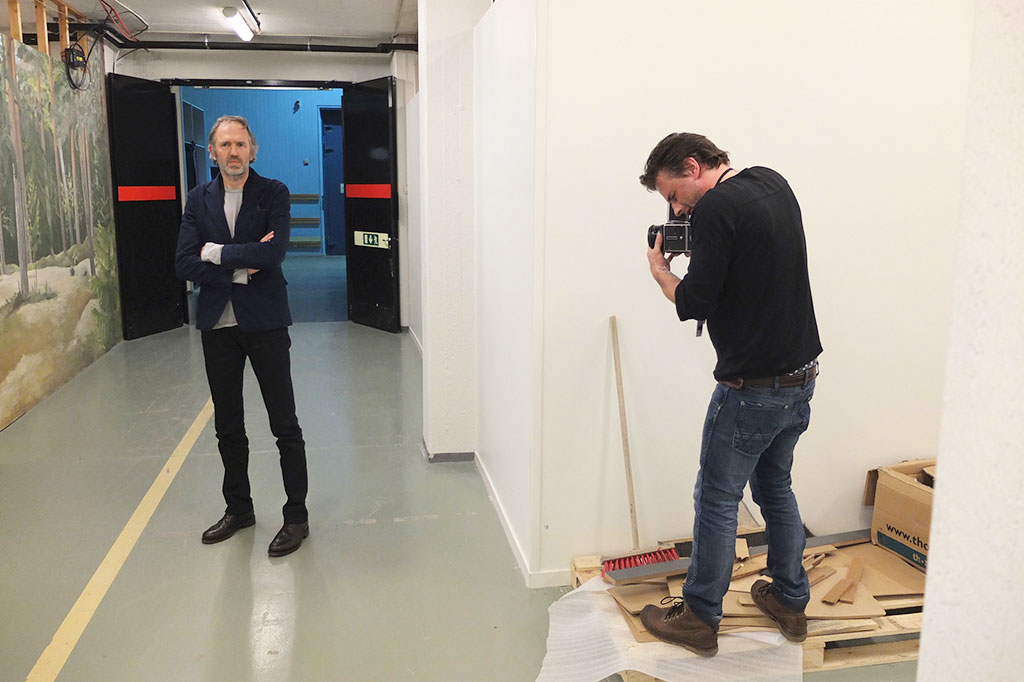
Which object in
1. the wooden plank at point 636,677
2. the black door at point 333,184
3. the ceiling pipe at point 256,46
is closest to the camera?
the wooden plank at point 636,677

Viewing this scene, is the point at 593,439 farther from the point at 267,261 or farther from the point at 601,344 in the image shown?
the point at 267,261

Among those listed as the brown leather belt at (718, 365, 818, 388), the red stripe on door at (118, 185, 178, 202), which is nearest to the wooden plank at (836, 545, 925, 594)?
the brown leather belt at (718, 365, 818, 388)

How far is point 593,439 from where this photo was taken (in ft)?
10.4

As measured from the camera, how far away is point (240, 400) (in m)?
3.57

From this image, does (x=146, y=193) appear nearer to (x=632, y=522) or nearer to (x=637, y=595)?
(x=632, y=522)

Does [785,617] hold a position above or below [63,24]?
below

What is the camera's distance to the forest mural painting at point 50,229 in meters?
5.46

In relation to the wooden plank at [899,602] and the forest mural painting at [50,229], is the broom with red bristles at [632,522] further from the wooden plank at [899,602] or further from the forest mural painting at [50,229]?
the forest mural painting at [50,229]

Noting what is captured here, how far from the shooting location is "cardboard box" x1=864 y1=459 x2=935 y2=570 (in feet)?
10.1

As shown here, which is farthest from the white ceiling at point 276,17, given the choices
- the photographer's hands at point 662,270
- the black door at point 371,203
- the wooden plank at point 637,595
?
the wooden plank at point 637,595

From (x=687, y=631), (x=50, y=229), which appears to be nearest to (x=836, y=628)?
(x=687, y=631)

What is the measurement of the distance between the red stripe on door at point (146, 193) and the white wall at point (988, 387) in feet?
27.4

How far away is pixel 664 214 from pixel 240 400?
1998mm

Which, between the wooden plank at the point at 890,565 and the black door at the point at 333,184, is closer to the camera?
the wooden plank at the point at 890,565
